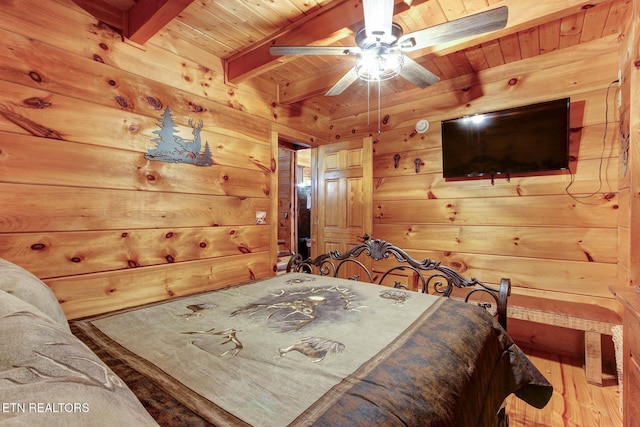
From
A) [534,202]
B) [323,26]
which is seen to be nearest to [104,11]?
[323,26]

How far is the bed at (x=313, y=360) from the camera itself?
0.65 m

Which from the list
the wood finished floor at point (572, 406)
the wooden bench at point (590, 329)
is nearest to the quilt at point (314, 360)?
the wood finished floor at point (572, 406)

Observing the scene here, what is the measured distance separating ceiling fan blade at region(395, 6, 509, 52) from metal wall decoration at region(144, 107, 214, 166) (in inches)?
66.7

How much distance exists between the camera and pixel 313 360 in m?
0.85

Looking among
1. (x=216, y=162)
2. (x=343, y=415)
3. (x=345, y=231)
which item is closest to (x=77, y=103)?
(x=216, y=162)

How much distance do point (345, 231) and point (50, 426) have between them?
3388mm

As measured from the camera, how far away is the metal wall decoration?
2.18m

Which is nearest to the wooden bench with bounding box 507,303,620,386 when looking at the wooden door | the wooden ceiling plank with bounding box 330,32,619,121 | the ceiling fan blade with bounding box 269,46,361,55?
the wooden door

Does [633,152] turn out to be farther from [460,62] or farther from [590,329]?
[460,62]

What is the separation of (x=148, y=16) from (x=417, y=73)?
174 centimetres

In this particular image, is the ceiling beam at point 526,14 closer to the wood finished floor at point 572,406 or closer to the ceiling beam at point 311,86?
the ceiling beam at point 311,86

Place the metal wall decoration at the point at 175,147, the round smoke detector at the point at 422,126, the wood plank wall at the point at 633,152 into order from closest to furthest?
the wood plank wall at the point at 633,152 < the metal wall decoration at the point at 175,147 < the round smoke detector at the point at 422,126

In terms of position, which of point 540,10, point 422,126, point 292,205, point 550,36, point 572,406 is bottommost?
point 572,406

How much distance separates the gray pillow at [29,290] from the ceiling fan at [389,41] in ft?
4.99
